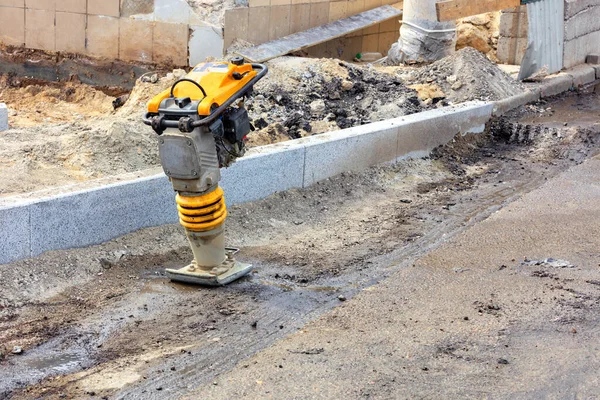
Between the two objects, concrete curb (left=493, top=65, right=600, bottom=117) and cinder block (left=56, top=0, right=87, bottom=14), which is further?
concrete curb (left=493, top=65, right=600, bottom=117)

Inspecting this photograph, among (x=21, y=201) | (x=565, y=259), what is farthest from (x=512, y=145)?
(x=21, y=201)

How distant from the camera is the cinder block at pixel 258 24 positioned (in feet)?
33.4

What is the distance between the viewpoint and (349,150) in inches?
285

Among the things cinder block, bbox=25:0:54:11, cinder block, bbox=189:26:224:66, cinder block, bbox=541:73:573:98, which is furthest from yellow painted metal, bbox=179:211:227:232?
cinder block, bbox=541:73:573:98

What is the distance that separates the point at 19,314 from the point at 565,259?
3.43m

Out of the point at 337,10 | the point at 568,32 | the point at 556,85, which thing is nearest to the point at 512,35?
the point at 568,32

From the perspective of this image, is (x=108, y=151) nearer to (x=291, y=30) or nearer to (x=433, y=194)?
(x=433, y=194)

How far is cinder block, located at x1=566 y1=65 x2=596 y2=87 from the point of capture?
12898 millimetres

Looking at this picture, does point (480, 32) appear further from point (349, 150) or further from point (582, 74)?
point (349, 150)

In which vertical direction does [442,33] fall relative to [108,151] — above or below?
above

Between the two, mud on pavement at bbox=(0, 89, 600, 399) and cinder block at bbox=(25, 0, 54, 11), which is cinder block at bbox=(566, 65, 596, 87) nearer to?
mud on pavement at bbox=(0, 89, 600, 399)

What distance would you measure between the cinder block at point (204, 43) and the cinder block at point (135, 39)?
0.54 metres

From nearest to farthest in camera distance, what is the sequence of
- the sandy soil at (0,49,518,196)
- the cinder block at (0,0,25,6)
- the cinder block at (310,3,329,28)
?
1. the sandy soil at (0,49,518,196)
2. the cinder block at (0,0,25,6)
3. the cinder block at (310,3,329,28)

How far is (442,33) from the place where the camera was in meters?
12.0
